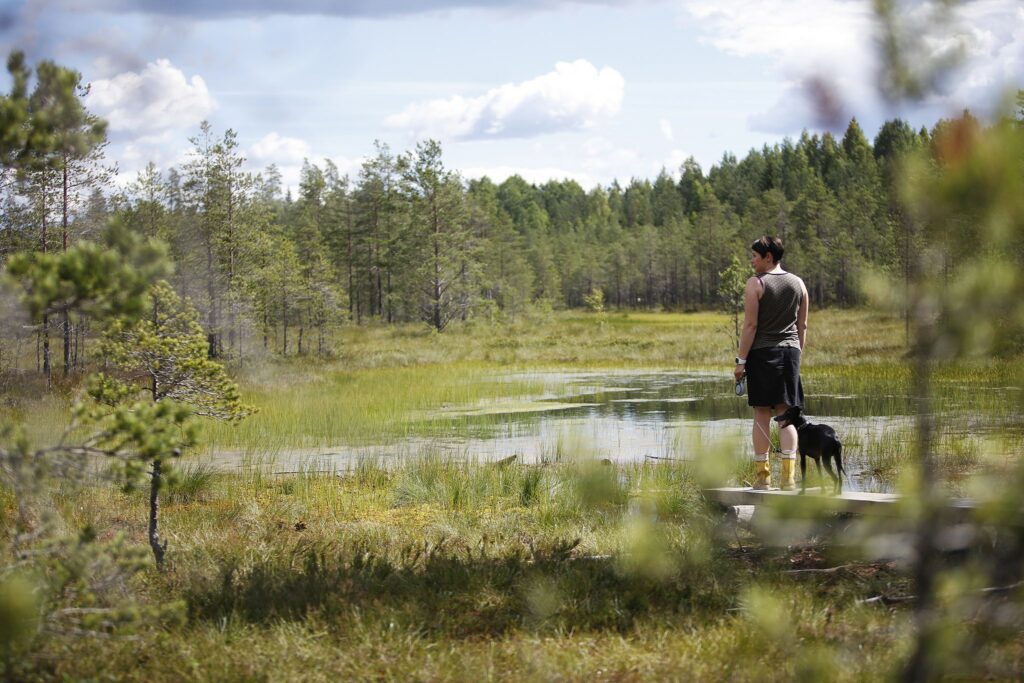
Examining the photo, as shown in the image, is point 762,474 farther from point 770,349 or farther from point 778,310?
point 778,310

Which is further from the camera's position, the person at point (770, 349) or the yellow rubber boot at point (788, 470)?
the person at point (770, 349)

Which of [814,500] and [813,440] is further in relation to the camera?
[813,440]

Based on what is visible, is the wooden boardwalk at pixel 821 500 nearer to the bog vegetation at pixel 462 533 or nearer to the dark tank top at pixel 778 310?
the bog vegetation at pixel 462 533

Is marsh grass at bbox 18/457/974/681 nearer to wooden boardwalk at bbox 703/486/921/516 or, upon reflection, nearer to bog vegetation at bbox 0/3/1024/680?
bog vegetation at bbox 0/3/1024/680

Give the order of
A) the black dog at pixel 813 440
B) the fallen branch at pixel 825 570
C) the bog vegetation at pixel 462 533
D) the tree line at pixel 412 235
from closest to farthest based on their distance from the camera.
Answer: the bog vegetation at pixel 462 533, the fallen branch at pixel 825 570, the black dog at pixel 813 440, the tree line at pixel 412 235

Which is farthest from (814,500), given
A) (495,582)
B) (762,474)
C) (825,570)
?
(762,474)

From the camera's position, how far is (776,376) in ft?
25.4

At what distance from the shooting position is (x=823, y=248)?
7762 cm

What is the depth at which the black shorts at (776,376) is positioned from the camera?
7.74 metres

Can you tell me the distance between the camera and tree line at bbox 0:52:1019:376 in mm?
23308

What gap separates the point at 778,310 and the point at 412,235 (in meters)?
47.7

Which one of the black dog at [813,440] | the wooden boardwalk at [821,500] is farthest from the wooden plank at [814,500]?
the black dog at [813,440]

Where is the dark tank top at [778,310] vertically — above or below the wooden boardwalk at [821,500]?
above

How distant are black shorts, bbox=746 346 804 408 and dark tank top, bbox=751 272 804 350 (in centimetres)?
7
